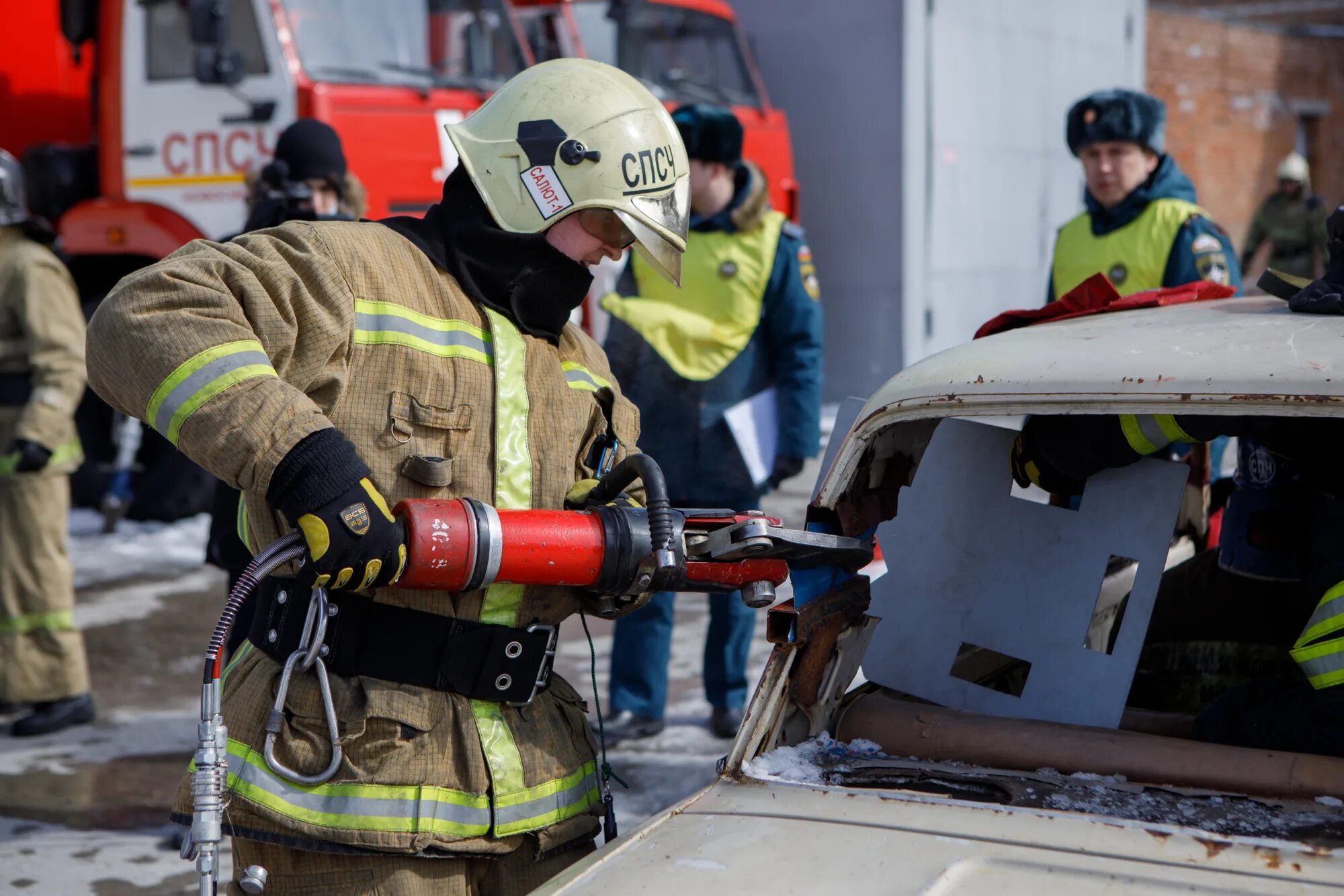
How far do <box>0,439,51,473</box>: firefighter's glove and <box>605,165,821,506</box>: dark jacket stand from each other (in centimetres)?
175

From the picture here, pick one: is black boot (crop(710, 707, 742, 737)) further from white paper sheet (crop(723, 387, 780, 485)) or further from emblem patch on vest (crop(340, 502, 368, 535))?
emblem patch on vest (crop(340, 502, 368, 535))

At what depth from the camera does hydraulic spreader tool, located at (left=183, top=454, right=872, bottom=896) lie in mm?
1794

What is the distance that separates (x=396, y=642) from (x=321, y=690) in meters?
0.12

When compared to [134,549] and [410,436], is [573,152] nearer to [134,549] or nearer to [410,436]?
[410,436]

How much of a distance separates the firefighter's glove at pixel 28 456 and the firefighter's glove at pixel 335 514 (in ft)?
9.62

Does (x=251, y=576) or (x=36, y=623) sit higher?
(x=251, y=576)

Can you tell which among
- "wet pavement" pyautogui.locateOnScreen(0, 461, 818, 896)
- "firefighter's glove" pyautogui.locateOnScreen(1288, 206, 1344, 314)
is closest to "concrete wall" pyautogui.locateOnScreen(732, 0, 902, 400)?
"wet pavement" pyautogui.locateOnScreen(0, 461, 818, 896)

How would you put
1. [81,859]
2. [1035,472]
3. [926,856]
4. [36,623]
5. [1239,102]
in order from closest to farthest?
[926,856] < [1035,472] < [81,859] < [36,623] < [1239,102]

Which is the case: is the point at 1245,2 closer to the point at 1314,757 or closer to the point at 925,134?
the point at 925,134

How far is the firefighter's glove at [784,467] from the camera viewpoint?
4.42 m

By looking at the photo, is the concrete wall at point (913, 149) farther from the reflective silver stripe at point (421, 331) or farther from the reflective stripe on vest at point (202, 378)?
the reflective stripe on vest at point (202, 378)

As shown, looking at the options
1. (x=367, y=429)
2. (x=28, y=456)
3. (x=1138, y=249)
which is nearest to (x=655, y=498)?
(x=367, y=429)

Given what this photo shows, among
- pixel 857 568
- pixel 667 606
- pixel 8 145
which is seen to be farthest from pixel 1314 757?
pixel 8 145

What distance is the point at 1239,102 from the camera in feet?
56.9
